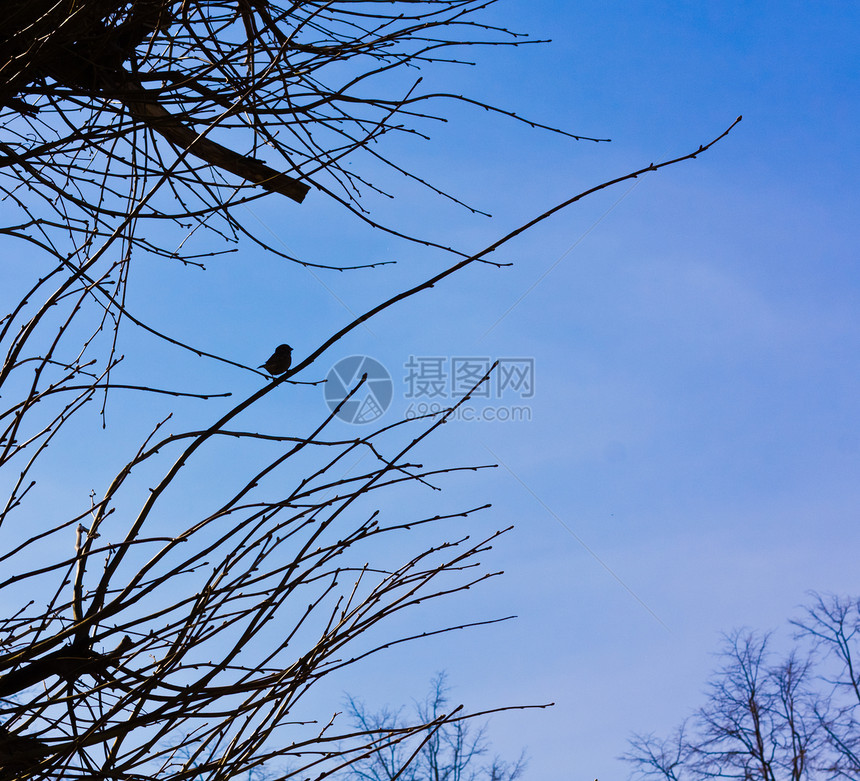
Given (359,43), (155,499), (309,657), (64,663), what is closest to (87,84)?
(359,43)

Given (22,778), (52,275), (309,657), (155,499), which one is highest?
(52,275)

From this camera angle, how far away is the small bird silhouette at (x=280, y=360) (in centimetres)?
340

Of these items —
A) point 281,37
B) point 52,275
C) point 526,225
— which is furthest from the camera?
point 281,37

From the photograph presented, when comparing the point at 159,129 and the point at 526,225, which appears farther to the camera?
the point at 159,129

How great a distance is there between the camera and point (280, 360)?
3.51 m

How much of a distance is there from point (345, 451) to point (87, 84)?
151 centimetres

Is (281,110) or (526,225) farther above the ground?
(281,110)

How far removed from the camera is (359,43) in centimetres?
208

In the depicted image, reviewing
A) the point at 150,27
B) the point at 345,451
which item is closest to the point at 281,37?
the point at 150,27

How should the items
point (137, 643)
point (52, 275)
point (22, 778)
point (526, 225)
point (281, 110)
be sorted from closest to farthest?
point (526, 225), point (22, 778), point (137, 643), point (52, 275), point (281, 110)

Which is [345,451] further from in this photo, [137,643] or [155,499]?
[137,643]

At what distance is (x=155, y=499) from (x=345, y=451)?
0.32 m

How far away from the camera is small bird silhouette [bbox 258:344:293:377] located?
11.2 feet

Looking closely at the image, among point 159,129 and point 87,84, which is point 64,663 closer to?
point 159,129
